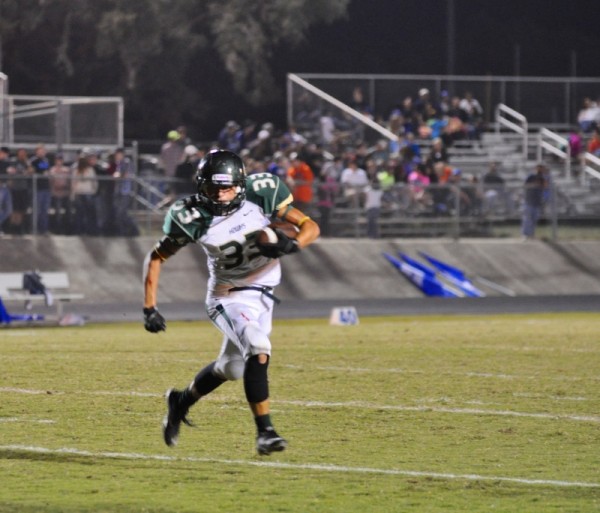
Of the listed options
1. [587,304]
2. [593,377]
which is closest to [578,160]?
[587,304]

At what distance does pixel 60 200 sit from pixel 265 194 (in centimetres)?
1497

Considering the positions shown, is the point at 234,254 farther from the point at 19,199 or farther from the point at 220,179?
the point at 19,199

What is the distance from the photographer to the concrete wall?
22734mm

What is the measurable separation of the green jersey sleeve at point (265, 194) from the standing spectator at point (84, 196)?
14.7 metres

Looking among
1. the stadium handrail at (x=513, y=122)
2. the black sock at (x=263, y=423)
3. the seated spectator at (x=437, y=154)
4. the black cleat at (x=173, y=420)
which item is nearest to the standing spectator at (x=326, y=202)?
the seated spectator at (x=437, y=154)

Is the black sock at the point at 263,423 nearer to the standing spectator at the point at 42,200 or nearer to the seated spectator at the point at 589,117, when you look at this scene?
the standing spectator at the point at 42,200

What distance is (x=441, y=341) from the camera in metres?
16.2

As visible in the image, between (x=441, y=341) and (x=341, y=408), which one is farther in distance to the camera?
(x=441, y=341)

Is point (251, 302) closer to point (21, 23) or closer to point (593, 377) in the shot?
point (593, 377)

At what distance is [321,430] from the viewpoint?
9.15m

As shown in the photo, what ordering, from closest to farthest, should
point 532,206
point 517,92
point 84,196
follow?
point 84,196 → point 532,206 → point 517,92

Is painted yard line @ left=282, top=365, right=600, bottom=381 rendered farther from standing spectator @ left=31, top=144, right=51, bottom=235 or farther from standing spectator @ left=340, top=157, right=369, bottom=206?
standing spectator @ left=340, top=157, right=369, bottom=206

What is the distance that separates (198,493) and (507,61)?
37.6 meters

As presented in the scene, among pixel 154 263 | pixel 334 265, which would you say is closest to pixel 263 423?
pixel 154 263
